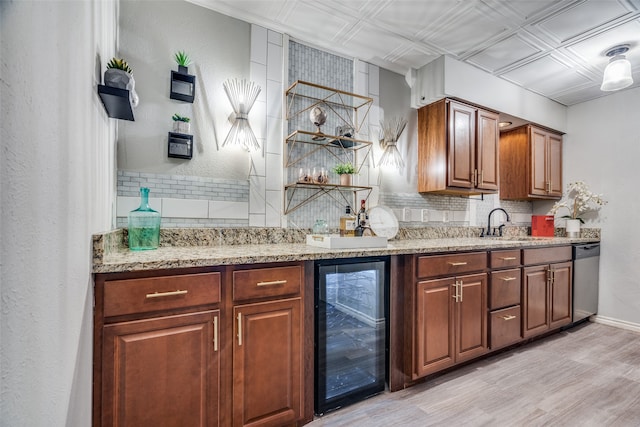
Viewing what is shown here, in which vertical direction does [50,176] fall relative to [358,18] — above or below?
below

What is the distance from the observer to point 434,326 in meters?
1.97

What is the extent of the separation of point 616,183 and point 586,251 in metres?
0.82

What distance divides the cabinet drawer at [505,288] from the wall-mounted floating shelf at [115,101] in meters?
2.55

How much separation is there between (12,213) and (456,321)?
2.27 m

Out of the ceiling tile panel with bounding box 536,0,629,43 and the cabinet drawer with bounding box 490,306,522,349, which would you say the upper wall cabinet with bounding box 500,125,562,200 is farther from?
the cabinet drawer with bounding box 490,306,522,349

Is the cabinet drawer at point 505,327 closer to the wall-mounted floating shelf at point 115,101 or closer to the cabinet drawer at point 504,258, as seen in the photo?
the cabinet drawer at point 504,258

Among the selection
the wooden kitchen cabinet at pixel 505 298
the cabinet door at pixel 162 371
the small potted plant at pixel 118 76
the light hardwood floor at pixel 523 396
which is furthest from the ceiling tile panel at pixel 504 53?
the cabinet door at pixel 162 371

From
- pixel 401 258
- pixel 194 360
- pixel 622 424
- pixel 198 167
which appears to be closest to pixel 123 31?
pixel 198 167

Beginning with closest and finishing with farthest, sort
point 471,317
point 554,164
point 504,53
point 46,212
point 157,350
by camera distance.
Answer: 1. point 46,212
2. point 157,350
3. point 471,317
4. point 504,53
5. point 554,164

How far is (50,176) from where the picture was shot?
0.79 m

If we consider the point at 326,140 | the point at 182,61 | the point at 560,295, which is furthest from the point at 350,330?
the point at 560,295

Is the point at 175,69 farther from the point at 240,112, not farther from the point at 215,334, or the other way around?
the point at 215,334

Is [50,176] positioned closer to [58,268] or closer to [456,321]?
[58,268]

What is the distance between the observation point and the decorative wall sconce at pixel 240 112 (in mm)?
1993
